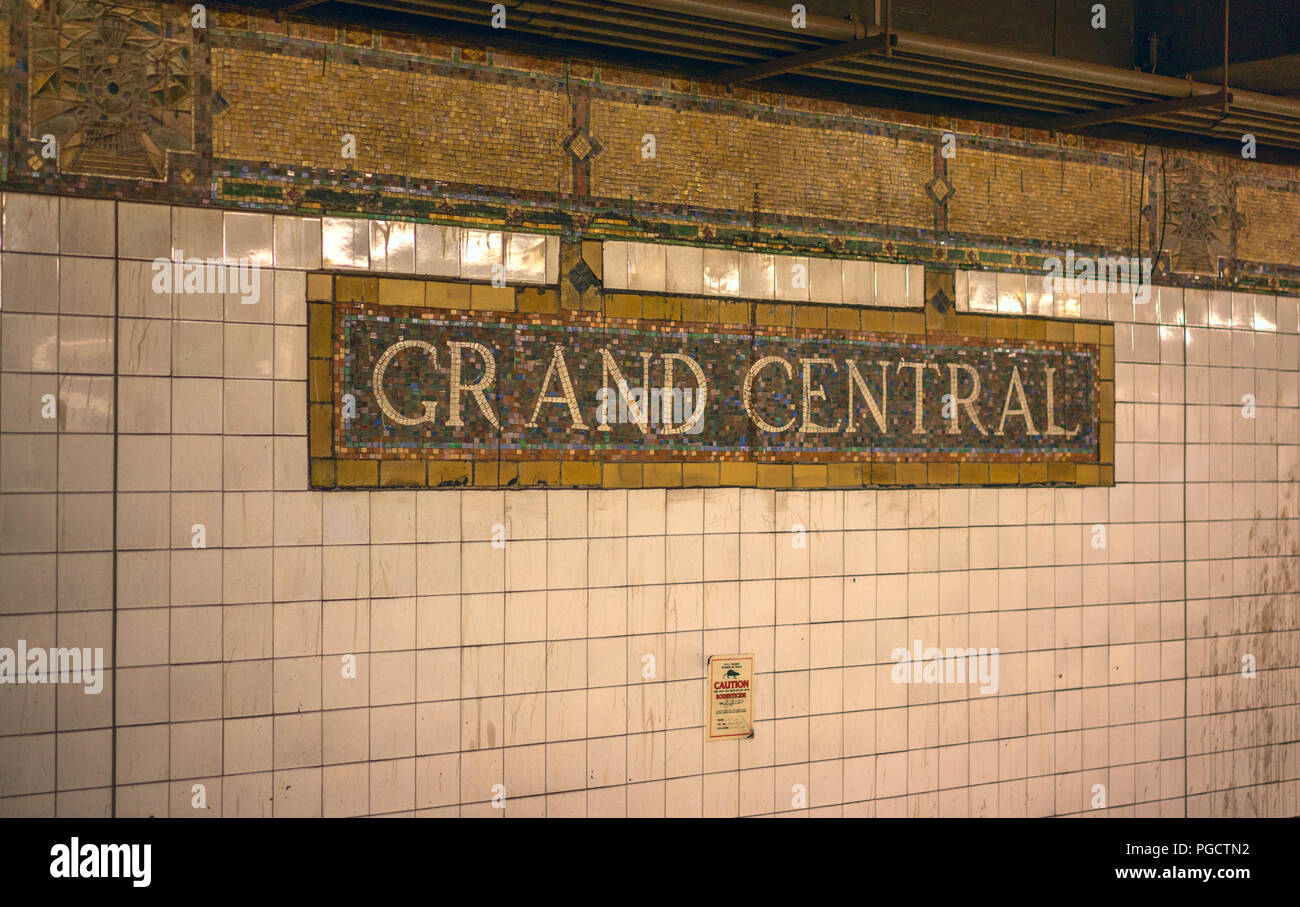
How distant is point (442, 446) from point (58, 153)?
146 centimetres

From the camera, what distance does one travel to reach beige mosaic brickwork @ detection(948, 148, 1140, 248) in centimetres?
484

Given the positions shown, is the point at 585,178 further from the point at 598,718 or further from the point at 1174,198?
the point at 1174,198

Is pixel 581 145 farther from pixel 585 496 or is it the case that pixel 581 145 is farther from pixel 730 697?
pixel 730 697

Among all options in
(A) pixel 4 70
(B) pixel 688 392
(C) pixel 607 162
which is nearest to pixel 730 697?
(B) pixel 688 392

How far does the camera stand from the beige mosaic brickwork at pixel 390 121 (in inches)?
→ 142

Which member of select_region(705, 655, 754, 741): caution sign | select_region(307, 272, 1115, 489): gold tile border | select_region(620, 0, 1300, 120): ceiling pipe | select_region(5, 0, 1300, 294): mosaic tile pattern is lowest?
select_region(705, 655, 754, 741): caution sign

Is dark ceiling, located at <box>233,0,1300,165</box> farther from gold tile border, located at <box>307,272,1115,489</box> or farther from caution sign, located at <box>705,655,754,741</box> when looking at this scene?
caution sign, located at <box>705,655,754,741</box>

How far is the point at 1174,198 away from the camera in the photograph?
528 centimetres

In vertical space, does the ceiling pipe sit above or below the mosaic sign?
above

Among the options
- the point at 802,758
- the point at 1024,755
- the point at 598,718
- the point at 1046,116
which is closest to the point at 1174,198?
the point at 1046,116

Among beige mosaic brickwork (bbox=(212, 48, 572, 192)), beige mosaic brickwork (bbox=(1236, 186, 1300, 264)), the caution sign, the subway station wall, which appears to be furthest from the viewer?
beige mosaic brickwork (bbox=(1236, 186, 1300, 264))

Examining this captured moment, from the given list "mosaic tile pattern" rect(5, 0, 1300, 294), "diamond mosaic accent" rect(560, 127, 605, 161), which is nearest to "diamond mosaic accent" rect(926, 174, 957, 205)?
"mosaic tile pattern" rect(5, 0, 1300, 294)

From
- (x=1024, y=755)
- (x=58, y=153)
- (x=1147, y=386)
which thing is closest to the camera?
(x=58, y=153)

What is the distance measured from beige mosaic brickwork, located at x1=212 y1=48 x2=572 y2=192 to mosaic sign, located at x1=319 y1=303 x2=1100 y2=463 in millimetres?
502
